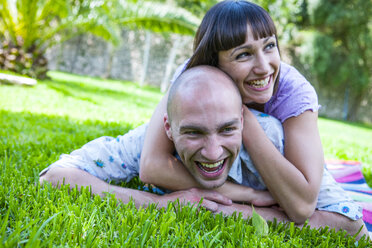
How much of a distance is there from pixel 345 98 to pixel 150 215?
18.6m

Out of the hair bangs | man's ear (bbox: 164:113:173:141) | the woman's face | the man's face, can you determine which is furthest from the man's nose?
the hair bangs

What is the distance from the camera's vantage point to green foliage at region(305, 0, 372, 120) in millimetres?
16734

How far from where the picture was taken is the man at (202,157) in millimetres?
1841

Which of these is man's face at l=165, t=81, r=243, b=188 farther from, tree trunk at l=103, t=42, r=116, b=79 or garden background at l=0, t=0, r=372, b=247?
tree trunk at l=103, t=42, r=116, b=79

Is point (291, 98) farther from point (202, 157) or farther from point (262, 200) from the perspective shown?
point (202, 157)

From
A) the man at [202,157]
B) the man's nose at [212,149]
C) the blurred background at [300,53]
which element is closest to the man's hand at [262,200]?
the man at [202,157]

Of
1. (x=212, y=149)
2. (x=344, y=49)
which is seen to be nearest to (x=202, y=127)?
(x=212, y=149)

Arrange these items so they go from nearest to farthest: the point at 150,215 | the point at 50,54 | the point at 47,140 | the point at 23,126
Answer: the point at 150,215
the point at 47,140
the point at 23,126
the point at 50,54

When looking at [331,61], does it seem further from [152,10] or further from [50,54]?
[50,54]

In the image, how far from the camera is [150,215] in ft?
5.69

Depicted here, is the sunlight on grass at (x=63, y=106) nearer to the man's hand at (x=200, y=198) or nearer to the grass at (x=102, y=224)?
the grass at (x=102, y=224)

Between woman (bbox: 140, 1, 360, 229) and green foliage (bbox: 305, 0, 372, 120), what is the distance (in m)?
15.8

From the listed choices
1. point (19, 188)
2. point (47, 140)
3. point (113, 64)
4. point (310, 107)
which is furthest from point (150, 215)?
point (113, 64)

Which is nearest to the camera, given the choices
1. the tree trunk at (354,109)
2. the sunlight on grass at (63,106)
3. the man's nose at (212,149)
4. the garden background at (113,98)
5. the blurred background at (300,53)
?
the garden background at (113,98)
